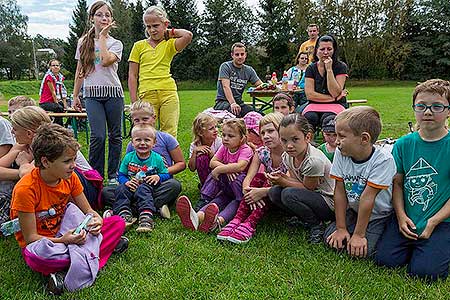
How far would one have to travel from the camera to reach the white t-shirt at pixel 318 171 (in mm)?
2994

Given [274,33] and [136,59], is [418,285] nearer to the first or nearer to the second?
[136,59]

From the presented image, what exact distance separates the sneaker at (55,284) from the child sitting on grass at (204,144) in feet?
5.72

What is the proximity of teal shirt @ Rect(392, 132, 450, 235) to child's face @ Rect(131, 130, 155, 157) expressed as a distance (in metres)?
1.94

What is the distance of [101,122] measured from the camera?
4312 mm

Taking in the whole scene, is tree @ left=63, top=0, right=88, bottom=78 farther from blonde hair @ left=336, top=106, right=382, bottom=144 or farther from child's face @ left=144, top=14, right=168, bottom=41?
blonde hair @ left=336, top=106, right=382, bottom=144

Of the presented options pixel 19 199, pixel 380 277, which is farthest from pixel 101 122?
pixel 380 277

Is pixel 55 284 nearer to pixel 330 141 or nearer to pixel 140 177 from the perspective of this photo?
pixel 140 177

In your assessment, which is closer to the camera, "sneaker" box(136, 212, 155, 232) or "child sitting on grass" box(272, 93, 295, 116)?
"sneaker" box(136, 212, 155, 232)

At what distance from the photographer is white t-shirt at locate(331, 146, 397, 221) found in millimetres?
2631

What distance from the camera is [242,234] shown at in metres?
2.99

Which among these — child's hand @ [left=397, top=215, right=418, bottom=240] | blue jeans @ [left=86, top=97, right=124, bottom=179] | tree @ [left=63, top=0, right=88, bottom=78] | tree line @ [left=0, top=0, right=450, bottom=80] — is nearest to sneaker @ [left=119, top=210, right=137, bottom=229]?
blue jeans @ [left=86, top=97, right=124, bottom=179]

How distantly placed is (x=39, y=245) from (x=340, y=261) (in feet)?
5.84

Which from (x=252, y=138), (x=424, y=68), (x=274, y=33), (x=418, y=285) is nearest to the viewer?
(x=418, y=285)

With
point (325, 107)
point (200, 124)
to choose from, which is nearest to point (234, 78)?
point (325, 107)
